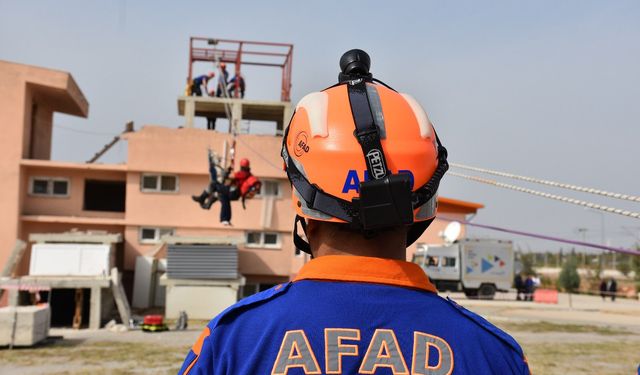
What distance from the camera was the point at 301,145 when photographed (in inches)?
75.1

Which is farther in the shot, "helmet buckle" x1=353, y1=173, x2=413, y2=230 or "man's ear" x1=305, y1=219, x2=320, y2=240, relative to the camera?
"man's ear" x1=305, y1=219, x2=320, y2=240

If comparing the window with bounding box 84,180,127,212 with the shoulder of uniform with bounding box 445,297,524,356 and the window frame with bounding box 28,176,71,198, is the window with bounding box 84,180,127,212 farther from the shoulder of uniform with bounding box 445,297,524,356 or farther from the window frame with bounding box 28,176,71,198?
the shoulder of uniform with bounding box 445,297,524,356

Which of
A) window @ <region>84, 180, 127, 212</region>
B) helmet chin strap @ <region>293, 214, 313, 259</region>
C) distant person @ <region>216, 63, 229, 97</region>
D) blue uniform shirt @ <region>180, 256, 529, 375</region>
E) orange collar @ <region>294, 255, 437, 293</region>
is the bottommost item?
blue uniform shirt @ <region>180, 256, 529, 375</region>

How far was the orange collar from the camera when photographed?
1696mm

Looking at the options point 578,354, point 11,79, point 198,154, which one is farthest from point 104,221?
point 578,354

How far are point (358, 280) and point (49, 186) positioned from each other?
31.9 meters

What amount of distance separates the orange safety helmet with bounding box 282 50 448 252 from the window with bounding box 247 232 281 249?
3027 centimetres

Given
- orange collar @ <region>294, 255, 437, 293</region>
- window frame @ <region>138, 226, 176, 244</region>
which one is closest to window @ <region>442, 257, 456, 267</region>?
window frame @ <region>138, 226, 176, 244</region>

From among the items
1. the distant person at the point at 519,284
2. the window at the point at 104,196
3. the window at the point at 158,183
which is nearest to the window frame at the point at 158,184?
the window at the point at 158,183

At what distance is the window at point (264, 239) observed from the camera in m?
32.0

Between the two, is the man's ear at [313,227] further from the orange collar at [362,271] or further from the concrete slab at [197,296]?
the concrete slab at [197,296]

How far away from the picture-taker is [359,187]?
1752 mm

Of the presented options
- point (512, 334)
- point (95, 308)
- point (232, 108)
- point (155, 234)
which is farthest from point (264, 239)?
point (512, 334)

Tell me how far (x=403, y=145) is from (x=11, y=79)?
3067 cm
